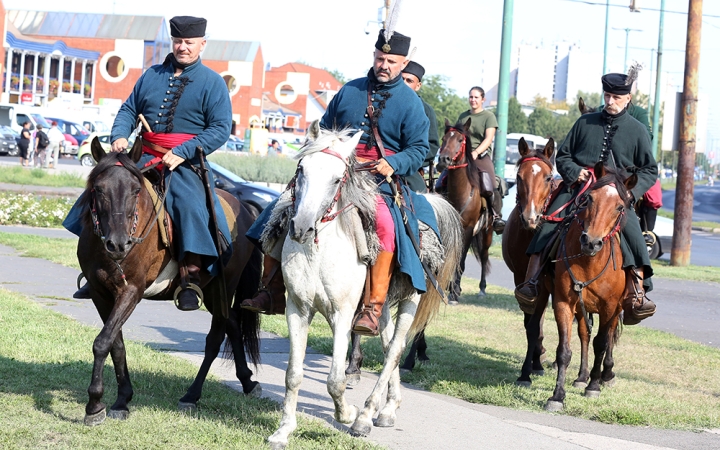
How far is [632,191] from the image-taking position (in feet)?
28.5

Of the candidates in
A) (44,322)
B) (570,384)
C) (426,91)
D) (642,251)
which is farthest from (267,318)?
(426,91)

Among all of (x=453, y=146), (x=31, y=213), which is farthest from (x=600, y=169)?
(x=31, y=213)

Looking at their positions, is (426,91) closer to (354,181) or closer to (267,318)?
(267,318)

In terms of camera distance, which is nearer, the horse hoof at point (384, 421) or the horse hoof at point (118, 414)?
the horse hoof at point (118, 414)

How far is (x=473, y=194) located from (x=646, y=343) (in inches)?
119

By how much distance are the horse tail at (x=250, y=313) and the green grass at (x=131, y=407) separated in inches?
16.1

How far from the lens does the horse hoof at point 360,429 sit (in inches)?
259

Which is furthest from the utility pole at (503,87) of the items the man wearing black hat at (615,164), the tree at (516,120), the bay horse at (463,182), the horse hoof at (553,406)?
the tree at (516,120)

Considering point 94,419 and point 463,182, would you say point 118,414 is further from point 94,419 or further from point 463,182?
point 463,182

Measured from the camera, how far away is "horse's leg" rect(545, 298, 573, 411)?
8086mm

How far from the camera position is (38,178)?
31.0 meters

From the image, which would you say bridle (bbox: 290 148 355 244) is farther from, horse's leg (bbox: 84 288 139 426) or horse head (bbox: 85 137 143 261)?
horse's leg (bbox: 84 288 139 426)

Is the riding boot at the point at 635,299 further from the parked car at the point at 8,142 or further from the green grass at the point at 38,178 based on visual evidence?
the parked car at the point at 8,142

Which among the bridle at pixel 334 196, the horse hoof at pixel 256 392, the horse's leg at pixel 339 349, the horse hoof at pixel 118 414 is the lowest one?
the horse hoof at pixel 256 392
